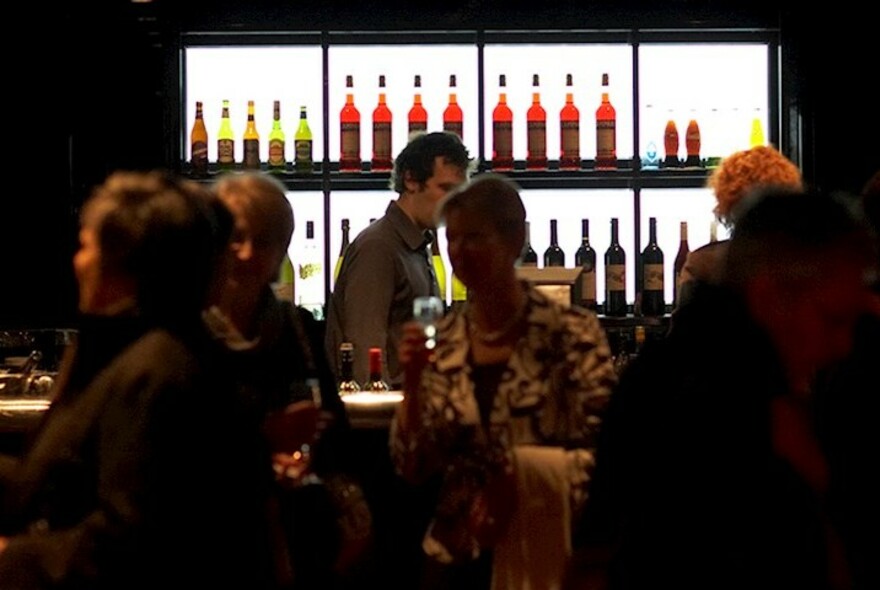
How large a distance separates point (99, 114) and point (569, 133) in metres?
1.77

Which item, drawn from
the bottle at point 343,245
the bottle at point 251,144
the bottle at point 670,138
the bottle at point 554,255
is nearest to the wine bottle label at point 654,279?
the bottle at point 554,255

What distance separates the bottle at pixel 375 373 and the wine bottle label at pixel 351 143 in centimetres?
173

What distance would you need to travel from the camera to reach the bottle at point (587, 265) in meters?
5.86

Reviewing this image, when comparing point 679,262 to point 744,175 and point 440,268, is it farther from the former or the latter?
point 744,175

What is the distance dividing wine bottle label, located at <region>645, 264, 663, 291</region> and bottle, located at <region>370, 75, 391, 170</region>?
1.07 m

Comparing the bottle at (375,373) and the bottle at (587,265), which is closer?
the bottle at (375,373)

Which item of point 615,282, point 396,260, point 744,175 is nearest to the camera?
point 744,175

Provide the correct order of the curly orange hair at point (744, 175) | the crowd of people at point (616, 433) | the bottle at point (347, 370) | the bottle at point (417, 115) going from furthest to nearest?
the bottle at point (417, 115), the bottle at point (347, 370), the curly orange hair at point (744, 175), the crowd of people at point (616, 433)

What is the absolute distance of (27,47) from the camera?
580 cm

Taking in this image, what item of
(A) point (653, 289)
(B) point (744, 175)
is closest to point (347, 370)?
(B) point (744, 175)

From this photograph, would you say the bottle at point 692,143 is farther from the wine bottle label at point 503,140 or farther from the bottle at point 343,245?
the bottle at point 343,245

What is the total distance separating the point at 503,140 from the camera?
19.7 feet

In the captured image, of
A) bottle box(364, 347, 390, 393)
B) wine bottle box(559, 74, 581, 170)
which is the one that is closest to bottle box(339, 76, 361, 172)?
wine bottle box(559, 74, 581, 170)

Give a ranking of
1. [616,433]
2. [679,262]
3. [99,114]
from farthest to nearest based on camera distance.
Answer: [679,262], [99,114], [616,433]
